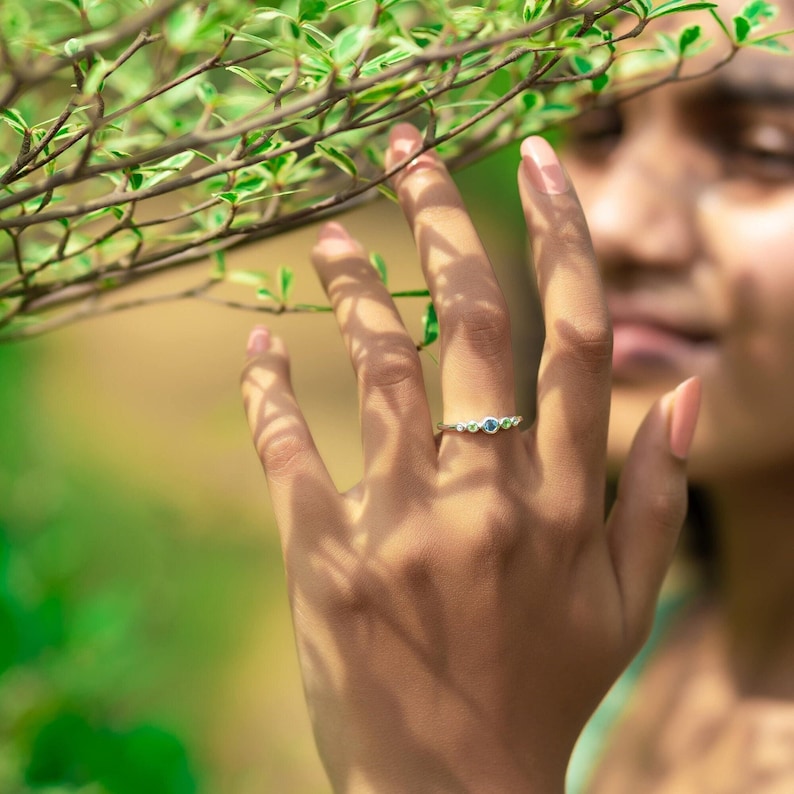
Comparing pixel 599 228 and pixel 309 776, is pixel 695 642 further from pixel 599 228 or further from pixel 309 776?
pixel 309 776

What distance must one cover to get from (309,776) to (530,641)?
1.84 metres

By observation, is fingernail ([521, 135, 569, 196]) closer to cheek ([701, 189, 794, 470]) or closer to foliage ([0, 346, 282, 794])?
cheek ([701, 189, 794, 470])

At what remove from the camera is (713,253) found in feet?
2.89

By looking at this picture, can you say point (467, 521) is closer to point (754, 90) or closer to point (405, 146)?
point (405, 146)

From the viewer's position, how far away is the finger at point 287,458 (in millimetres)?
556

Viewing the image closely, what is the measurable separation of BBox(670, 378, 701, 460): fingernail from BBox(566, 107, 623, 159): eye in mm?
457

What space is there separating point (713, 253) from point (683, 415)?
0.31 meters

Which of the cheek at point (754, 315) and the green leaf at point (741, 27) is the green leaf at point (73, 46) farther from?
the cheek at point (754, 315)

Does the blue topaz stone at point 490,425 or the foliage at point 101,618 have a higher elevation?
the blue topaz stone at point 490,425

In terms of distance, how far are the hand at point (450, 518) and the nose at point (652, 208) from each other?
0.38 metres

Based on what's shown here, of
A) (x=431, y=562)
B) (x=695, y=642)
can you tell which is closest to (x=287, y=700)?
(x=695, y=642)

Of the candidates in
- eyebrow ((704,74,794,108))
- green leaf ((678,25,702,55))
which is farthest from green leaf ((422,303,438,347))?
eyebrow ((704,74,794,108))

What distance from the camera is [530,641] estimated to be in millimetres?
588

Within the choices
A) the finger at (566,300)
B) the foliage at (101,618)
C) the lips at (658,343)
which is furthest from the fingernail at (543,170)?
the foliage at (101,618)
